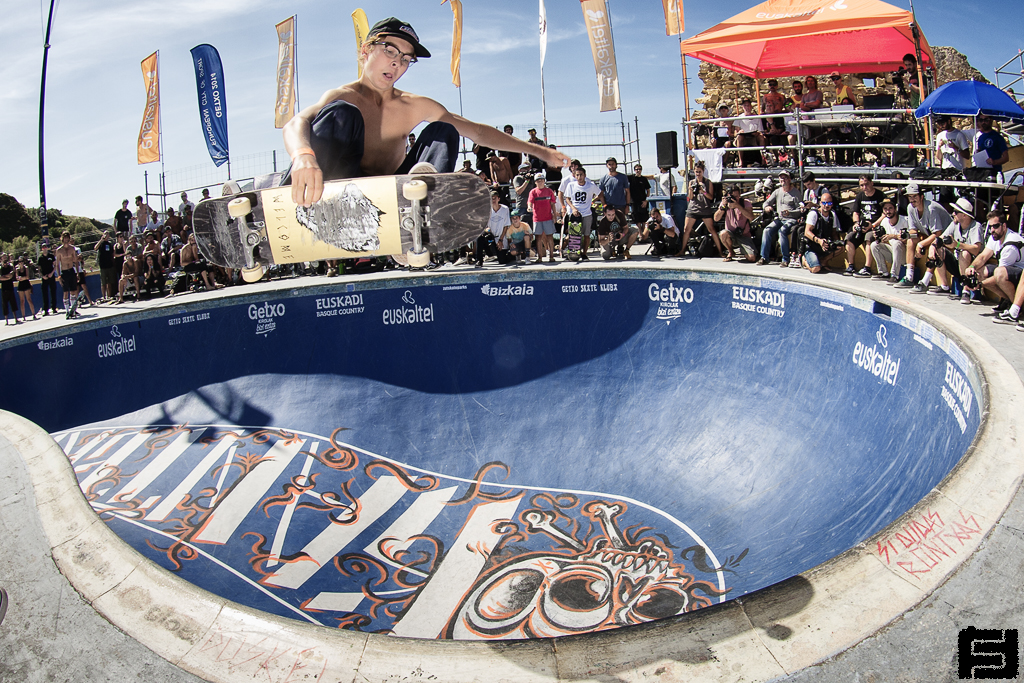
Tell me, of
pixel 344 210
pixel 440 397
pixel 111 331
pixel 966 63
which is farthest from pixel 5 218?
pixel 966 63

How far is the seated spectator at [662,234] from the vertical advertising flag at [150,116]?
1486 centimetres

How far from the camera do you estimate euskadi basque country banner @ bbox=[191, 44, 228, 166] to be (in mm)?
17859

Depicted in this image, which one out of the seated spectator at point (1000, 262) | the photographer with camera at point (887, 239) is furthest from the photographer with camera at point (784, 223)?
the seated spectator at point (1000, 262)

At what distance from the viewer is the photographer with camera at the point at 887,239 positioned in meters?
8.79

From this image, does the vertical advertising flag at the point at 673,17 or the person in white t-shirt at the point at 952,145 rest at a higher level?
the vertical advertising flag at the point at 673,17

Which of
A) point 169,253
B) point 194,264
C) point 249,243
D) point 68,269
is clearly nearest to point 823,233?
point 249,243

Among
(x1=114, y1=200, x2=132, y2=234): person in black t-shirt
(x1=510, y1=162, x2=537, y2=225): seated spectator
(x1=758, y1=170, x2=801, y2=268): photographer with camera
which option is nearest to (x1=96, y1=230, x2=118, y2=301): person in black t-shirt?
(x1=114, y1=200, x2=132, y2=234): person in black t-shirt

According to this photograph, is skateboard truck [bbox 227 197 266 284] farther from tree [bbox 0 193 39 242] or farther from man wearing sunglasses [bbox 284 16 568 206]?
tree [bbox 0 193 39 242]

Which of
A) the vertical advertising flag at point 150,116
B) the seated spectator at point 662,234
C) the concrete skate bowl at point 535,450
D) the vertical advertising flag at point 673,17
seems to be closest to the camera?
the concrete skate bowl at point 535,450

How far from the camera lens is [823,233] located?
9.94m

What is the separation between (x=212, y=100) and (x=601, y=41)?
35.9 ft

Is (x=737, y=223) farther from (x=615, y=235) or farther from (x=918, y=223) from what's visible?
(x=918, y=223)

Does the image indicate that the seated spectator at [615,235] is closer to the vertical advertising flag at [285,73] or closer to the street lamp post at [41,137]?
the vertical advertising flag at [285,73]

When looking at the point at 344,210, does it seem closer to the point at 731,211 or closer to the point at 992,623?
the point at 992,623
